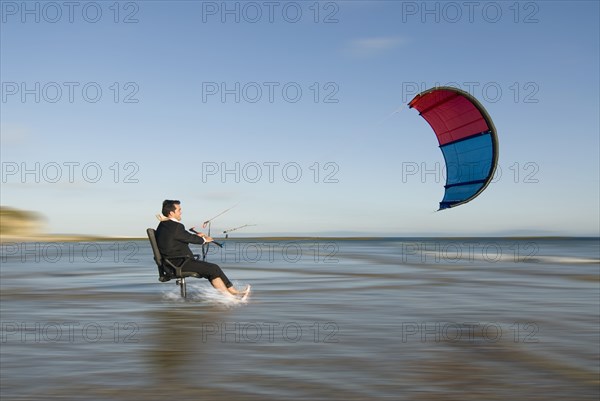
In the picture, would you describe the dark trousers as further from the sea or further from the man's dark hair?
the man's dark hair

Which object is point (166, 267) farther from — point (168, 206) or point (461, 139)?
point (461, 139)

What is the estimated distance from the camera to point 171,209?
10742 millimetres

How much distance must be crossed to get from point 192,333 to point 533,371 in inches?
145

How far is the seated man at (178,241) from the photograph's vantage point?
1052 cm

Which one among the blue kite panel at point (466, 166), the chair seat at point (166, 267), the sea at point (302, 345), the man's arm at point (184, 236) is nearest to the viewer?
the sea at point (302, 345)

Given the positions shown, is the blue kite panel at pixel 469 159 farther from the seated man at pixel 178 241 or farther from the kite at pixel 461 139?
the seated man at pixel 178 241

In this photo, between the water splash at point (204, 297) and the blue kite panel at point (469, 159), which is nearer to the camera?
the water splash at point (204, 297)

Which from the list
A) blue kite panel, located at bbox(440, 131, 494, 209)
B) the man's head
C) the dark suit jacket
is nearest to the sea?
the dark suit jacket

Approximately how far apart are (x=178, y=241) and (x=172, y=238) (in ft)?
0.37

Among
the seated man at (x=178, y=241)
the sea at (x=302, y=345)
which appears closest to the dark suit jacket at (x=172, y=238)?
the seated man at (x=178, y=241)

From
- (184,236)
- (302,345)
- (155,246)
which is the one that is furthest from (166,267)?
(302,345)

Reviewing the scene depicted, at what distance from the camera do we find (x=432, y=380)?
17.5 ft

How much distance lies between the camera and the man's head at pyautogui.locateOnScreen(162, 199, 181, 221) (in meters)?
10.7

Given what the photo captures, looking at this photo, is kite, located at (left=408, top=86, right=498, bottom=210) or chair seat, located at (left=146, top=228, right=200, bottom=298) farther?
kite, located at (left=408, top=86, right=498, bottom=210)
